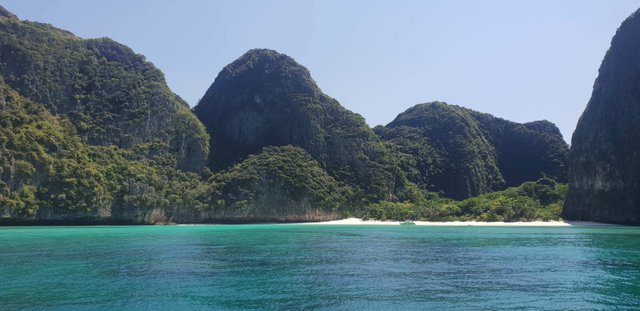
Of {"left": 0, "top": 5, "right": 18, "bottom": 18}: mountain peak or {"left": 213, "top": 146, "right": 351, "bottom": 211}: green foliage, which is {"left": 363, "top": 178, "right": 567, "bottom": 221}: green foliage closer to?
{"left": 213, "top": 146, "right": 351, "bottom": 211}: green foliage

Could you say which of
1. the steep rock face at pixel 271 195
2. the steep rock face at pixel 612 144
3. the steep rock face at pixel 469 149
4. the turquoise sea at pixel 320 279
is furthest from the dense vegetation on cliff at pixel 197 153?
the turquoise sea at pixel 320 279

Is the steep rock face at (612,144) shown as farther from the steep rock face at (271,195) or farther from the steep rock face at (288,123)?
the steep rock face at (271,195)

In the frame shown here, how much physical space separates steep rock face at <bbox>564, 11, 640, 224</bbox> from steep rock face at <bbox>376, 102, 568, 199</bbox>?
64.6 metres

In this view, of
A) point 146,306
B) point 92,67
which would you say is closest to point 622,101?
point 146,306

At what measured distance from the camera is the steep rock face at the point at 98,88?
4129 inches

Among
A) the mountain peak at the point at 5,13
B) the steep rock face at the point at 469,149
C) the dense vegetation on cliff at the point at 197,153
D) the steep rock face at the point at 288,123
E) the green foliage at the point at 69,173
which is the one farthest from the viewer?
the steep rock face at the point at 469,149

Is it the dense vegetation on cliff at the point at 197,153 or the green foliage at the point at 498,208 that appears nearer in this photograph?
the dense vegetation on cliff at the point at 197,153

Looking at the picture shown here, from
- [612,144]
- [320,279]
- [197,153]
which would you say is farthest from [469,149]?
[320,279]

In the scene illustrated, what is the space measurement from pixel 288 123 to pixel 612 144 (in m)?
79.7

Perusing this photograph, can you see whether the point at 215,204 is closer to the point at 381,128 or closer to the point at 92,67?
the point at 92,67

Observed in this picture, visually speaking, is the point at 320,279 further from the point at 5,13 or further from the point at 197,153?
the point at 5,13

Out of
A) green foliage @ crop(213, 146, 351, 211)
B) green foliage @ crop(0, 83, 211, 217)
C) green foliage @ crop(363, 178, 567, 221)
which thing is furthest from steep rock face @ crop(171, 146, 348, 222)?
green foliage @ crop(363, 178, 567, 221)

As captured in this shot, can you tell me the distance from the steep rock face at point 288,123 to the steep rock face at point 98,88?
12.0 metres

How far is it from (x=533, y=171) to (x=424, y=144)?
38624mm
